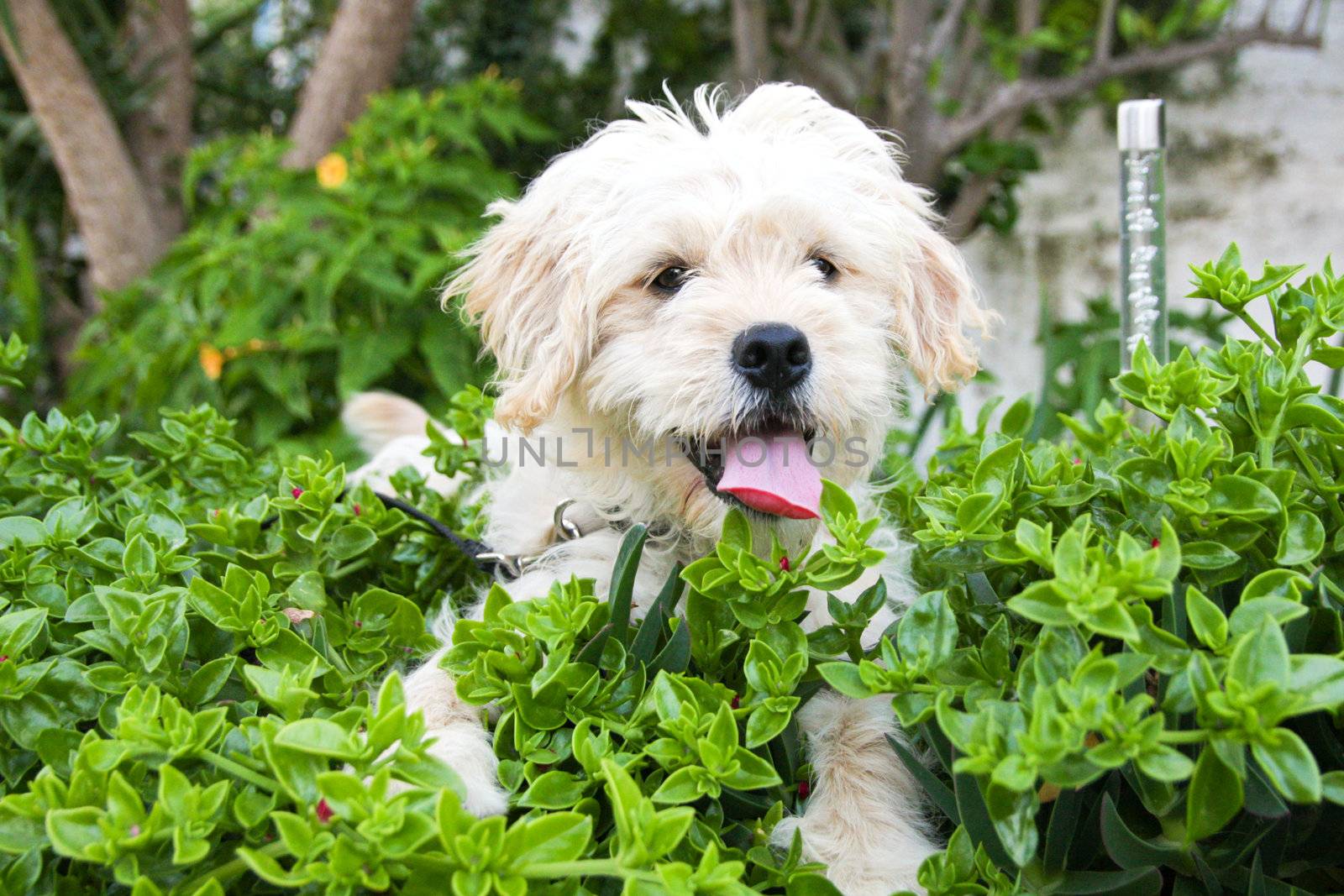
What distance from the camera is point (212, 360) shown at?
3.87m

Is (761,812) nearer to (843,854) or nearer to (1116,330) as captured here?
(843,854)

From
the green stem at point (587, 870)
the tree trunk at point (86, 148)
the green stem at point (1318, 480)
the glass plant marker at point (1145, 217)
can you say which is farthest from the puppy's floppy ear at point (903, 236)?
the tree trunk at point (86, 148)

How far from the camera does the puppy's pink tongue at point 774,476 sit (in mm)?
1665

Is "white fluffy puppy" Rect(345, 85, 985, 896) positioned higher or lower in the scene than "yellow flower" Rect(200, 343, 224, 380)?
higher

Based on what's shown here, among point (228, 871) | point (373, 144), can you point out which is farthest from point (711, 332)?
point (373, 144)

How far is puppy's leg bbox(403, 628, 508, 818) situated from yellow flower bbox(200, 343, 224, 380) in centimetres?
268

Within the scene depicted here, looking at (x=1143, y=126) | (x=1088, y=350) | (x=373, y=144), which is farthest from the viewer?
(x=373, y=144)

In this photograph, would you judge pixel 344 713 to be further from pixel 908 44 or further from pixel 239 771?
pixel 908 44

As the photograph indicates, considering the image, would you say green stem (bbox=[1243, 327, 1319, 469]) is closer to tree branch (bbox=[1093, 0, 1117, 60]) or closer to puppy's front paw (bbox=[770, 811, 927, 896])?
puppy's front paw (bbox=[770, 811, 927, 896])

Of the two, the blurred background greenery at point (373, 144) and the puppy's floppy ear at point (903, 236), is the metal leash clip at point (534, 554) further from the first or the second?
the blurred background greenery at point (373, 144)

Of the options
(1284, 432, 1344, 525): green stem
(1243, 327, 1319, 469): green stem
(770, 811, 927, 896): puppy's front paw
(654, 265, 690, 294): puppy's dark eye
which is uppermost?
(654, 265, 690, 294): puppy's dark eye

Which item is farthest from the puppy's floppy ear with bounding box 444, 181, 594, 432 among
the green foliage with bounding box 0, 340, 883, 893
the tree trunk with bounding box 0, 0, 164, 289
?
the tree trunk with bounding box 0, 0, 164, 289

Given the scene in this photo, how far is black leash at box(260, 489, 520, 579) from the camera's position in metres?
1.81

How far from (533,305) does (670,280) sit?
11.5 inches
